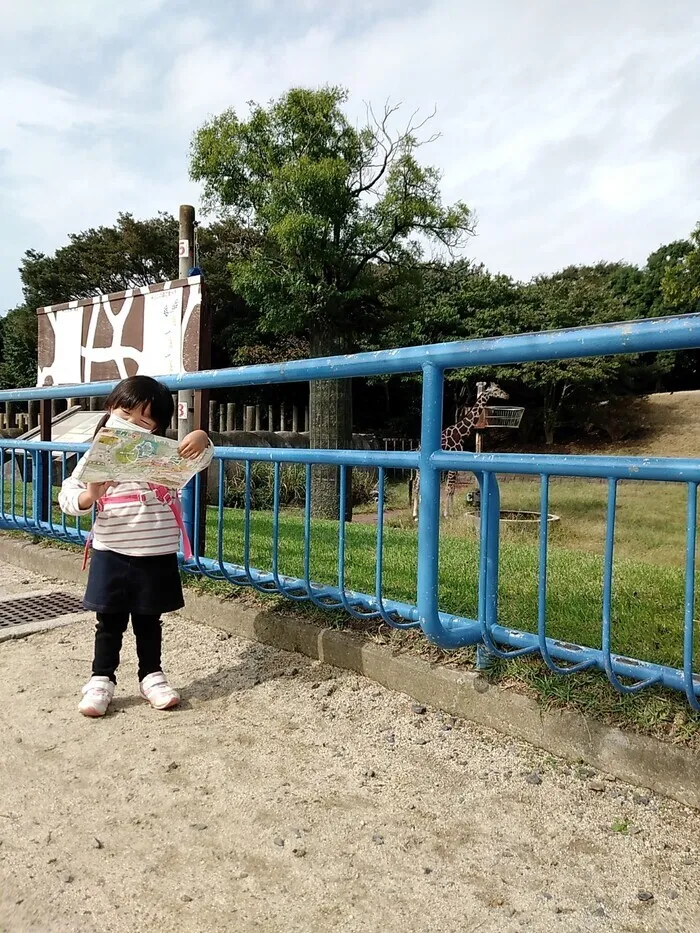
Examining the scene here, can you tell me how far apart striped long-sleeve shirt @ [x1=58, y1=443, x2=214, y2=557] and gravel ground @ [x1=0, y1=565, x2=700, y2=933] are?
55 centimetres

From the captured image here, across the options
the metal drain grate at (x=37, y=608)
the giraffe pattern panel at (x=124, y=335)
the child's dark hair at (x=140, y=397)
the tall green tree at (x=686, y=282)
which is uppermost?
the tall green tree at (x=686, y=282)

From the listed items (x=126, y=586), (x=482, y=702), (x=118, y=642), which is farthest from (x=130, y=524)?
(x=482, y=702)

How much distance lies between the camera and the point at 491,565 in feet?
7.35

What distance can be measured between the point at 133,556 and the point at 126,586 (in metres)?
0.11

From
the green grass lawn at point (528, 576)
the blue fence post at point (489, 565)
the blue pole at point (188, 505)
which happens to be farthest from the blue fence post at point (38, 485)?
the blue fence post at point (489, 565)

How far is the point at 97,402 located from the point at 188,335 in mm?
11940

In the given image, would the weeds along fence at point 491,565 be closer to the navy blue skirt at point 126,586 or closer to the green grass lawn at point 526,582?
the green grass lawn at point 526,582

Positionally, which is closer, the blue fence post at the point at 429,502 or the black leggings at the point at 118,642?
the blue fence post at the point at 429,502

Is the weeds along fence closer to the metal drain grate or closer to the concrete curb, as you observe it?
the concrete curb

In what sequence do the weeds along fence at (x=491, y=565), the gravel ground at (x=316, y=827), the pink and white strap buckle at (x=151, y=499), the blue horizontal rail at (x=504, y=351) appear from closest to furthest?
the gravel ground at (x=316, y=827), the blue horizontal rail at (x=504, y=351), the weeds along fence at (x=491, y=565), the pink and white strap buckle at (x=151, y=499)

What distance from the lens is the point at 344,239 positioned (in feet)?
36.5

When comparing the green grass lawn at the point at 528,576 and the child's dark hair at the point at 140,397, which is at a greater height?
the child's dark hair at the point at 140,397

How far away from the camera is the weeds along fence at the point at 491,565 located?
1.79 m

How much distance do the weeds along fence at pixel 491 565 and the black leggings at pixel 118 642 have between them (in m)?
0.55
